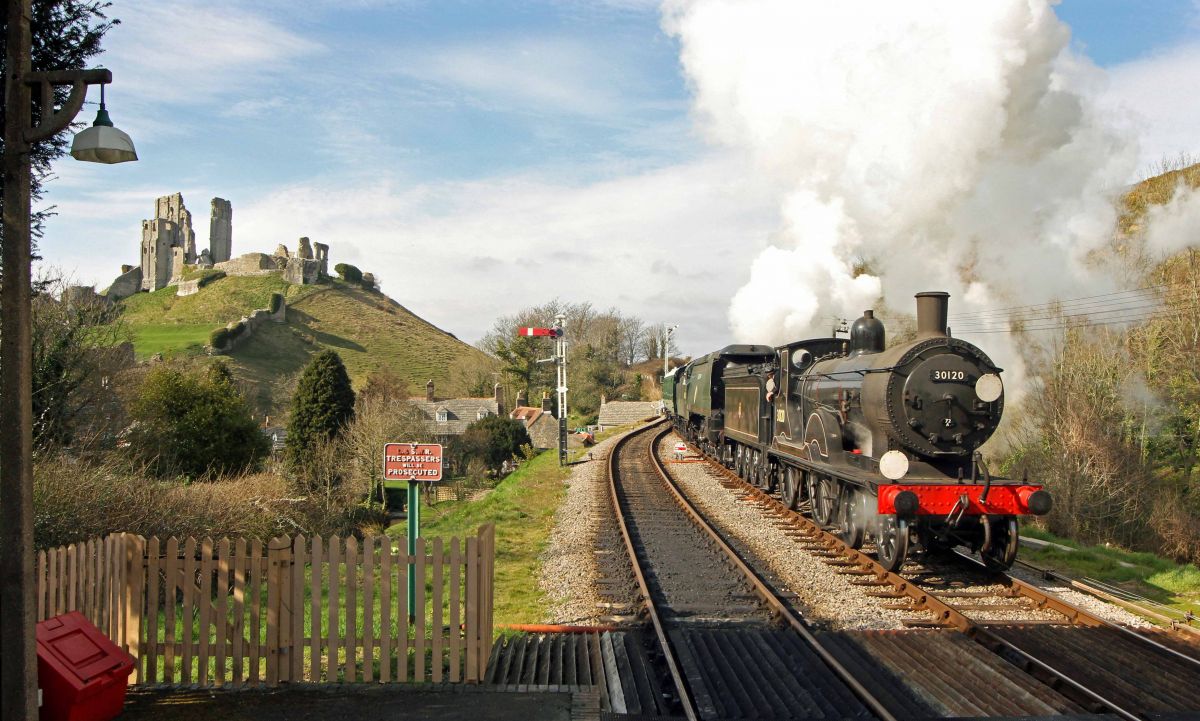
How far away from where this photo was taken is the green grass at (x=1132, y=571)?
10.6 meters

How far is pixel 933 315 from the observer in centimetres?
1144

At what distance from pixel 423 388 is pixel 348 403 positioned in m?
43.6

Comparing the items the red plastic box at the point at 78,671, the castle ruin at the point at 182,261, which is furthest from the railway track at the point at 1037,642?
the castle ruin at the point at 182,261

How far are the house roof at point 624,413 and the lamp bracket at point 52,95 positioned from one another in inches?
2070

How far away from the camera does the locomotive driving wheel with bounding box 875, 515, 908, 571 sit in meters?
10.1

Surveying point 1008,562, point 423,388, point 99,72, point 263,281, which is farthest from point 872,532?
point 263,281

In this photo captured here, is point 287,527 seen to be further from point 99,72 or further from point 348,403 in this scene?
point 348,403

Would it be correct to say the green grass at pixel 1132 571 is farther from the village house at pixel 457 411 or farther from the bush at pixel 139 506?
the village house at pixel 457 411

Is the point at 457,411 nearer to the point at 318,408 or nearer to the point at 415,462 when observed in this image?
the point at 318,408

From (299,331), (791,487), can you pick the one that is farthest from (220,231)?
(791,487)

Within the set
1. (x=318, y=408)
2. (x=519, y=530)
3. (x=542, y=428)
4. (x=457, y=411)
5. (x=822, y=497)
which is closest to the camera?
(x=822, y=497)

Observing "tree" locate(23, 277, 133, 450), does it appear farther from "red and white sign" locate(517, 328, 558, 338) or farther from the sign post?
"red and white sign" locate(517, 328, 558, 338)

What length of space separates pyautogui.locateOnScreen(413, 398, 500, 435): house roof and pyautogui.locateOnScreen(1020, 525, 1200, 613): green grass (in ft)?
159

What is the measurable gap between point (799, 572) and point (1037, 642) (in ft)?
11.2
